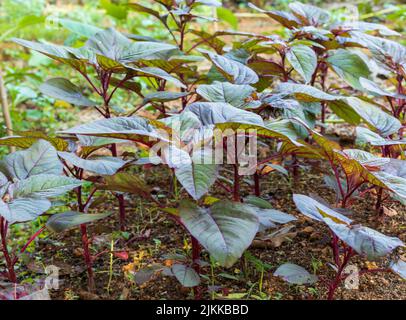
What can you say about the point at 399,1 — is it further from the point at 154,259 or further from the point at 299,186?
the point at 154,259

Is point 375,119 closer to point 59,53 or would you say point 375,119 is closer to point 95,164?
point 95,164

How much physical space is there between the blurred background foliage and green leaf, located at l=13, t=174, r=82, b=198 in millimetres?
944

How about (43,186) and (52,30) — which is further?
(52,30)

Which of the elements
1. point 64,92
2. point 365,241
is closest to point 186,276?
point 365,241

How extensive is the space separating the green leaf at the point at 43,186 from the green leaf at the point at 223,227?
0.86 feet

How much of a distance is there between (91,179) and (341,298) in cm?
73

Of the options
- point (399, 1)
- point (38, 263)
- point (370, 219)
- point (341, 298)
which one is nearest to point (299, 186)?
point (370, 219)

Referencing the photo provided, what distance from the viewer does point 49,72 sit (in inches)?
128

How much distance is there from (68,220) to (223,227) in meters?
0.40

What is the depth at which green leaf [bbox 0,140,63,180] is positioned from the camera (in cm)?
125

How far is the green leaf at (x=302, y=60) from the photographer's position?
5.04 feet

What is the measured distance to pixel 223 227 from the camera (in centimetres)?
108

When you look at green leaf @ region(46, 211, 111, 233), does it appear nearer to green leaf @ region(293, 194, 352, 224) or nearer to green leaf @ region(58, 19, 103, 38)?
green leaf @ region(293, 194, 352, 224)

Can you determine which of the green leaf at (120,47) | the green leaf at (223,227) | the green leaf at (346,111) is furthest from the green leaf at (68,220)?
the green leaf at (346,111)
